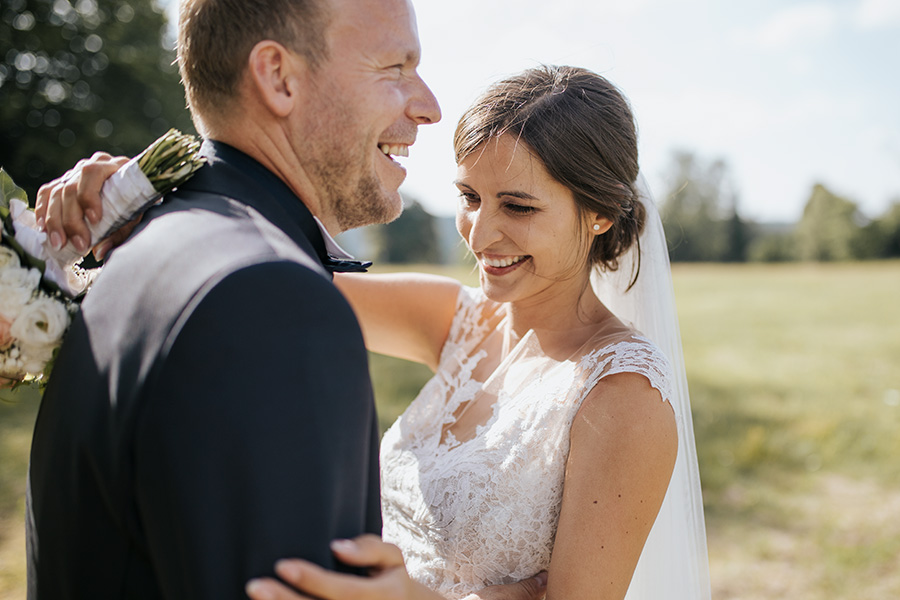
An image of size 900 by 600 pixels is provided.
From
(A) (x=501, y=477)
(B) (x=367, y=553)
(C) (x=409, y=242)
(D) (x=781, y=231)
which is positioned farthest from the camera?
(D) (x=781, y=231)

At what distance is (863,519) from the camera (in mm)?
6273

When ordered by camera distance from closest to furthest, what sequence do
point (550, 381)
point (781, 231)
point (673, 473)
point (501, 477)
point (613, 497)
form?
point (613, 497) → point (501, 477) → point (550, 381) → point (673, 473) → point (781, 231)

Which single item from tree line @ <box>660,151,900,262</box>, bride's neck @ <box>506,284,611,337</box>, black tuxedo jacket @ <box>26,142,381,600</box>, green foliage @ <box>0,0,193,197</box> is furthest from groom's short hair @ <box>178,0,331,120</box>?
tree line @ <box>660,151,900,262</box>

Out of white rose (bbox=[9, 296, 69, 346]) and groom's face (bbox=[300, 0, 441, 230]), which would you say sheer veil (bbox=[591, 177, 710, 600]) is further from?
white rose (bbox=[9, 296, 69, 346])

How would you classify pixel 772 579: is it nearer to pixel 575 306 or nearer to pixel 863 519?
pixel 863 519

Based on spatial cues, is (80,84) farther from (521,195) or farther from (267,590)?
(267,590)

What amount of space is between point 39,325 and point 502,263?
162 centimetres

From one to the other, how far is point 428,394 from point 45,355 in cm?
161

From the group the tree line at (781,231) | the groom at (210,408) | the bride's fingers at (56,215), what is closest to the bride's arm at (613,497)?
the groom at (210,408)

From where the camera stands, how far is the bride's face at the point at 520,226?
8.32 ft

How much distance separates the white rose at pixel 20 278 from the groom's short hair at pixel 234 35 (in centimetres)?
55

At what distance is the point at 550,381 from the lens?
2441mm

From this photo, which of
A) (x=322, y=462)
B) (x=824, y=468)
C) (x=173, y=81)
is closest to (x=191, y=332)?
(x=322, y=462)

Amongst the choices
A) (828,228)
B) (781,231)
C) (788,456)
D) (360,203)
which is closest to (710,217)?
(781,231)
